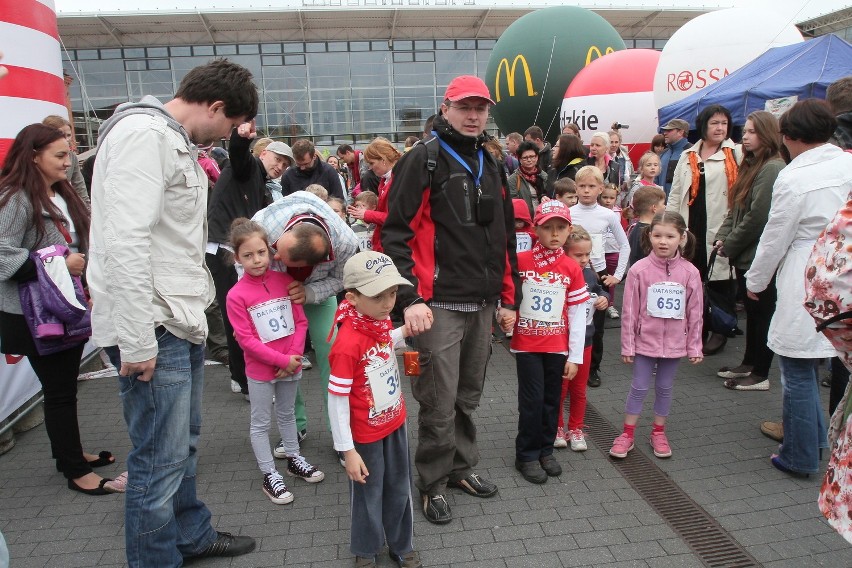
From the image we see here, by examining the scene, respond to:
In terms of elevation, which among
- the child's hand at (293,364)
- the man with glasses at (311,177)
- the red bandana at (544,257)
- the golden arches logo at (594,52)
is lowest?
the child's hand at (293,364)

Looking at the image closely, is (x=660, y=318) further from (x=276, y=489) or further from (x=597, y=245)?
(x=276, y=489)

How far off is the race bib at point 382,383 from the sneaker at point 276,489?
1.12 m

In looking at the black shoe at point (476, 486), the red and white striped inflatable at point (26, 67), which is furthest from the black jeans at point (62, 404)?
the red and white striped inflatable at point (26, 67)

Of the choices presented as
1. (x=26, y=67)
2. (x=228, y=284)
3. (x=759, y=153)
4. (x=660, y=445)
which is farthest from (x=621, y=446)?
(x=26, y=67)

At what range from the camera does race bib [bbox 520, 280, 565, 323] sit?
129 inches

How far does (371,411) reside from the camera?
2410 millimetres

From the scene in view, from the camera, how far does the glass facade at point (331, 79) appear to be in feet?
65.9

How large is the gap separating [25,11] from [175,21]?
1620 cm

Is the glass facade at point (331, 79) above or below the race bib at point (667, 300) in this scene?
above

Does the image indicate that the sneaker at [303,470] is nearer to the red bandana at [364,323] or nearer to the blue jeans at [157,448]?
the blue jeans at [157,448]

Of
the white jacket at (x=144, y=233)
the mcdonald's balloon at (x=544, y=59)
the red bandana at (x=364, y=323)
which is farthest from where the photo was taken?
the mcdonald's balloon at (x=544, y=59)

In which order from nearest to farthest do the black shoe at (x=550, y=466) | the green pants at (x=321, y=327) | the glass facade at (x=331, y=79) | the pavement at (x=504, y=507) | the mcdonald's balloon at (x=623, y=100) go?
the pavement at (x=504, y=507) < the black shoe at (x=550, y=466) < the green pants at (x=321, y=327) < the mcdonald's balloon at (x=623, y=100) < the glass facade at (x=331, y=79)

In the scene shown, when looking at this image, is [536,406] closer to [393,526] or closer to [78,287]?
[393,526]

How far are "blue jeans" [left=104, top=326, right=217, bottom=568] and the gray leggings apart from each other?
35.9 inches
